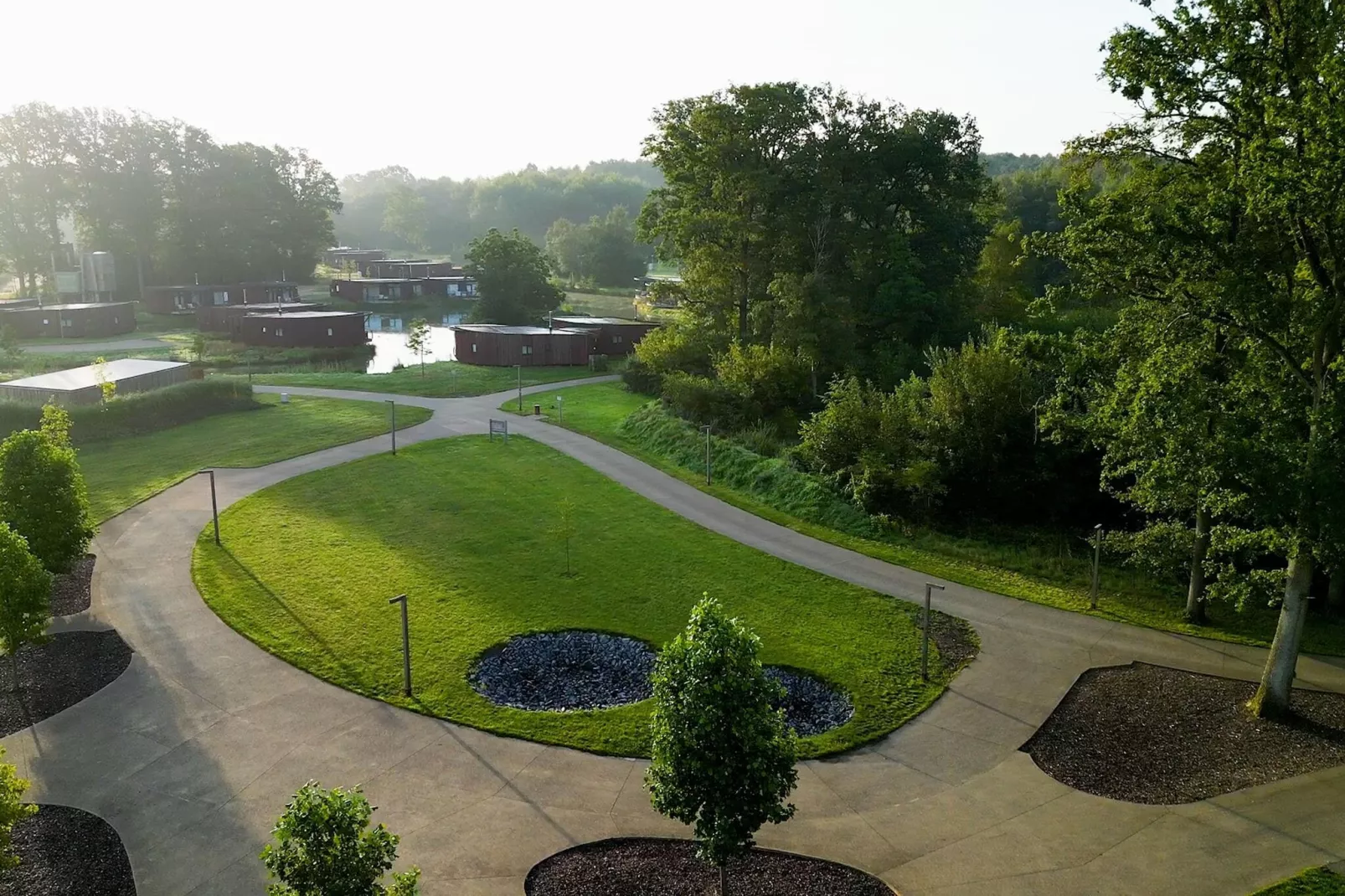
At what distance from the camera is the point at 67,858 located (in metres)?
10.3

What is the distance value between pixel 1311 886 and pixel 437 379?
133 ft

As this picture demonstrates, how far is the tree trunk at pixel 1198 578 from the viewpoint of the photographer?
54.8 ft

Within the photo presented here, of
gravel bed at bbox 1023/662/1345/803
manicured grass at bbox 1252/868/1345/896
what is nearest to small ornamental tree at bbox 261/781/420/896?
manicured grass at bbox 1252/868/1345/896

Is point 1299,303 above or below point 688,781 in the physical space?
above

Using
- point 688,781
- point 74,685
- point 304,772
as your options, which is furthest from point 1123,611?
point 74,685

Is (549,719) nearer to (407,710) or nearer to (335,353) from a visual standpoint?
(407,710)

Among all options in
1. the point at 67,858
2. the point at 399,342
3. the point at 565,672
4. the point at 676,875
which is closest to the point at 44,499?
the point at 67,858

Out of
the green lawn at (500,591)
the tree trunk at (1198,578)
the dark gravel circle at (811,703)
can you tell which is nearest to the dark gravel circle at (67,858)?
the green lawn at (500,591)

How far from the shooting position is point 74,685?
14.5 m

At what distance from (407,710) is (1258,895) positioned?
11150 mm

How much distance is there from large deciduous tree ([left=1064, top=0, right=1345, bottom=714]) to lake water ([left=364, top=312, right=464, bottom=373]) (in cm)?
4308

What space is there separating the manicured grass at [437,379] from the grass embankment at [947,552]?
42.4 ft

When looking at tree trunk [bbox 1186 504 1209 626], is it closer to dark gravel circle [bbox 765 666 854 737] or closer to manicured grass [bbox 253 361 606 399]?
dark gravel circle [bbox 765 666 854 737]

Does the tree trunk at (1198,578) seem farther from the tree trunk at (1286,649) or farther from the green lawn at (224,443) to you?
the green lawn at (224,443)
